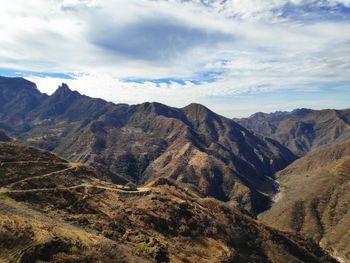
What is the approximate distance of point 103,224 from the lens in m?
53.2

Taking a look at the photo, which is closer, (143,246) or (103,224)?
(143,246)

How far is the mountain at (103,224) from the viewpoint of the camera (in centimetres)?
3684

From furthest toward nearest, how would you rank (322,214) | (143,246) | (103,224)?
(322,214) < (103,224) < (143,246)

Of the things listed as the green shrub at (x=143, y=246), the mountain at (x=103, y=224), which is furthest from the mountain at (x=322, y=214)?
the green shrub at (x=143, y=246)

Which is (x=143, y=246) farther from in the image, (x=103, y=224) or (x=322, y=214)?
(x=322, y=214)

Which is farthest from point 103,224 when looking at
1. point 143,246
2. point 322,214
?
point 322,214

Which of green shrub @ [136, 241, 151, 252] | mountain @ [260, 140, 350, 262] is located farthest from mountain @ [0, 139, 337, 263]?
mountain @ [260, 140, 350, 262]

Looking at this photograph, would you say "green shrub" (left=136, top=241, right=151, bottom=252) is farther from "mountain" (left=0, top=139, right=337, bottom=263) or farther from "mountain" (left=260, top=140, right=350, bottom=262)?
"mountain" (left=260, top=140, right=350, bottom=262)

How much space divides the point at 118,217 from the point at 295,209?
460 feet

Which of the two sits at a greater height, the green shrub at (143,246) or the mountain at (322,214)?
the green shrub at (143,246)

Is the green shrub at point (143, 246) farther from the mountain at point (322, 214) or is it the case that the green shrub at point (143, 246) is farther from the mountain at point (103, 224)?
the mountain at point (322, 214)

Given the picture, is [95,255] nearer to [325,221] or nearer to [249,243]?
[249,243]

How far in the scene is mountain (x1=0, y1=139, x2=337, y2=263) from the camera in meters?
36.8

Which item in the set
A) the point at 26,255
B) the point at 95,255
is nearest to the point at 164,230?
the point at 95,255
